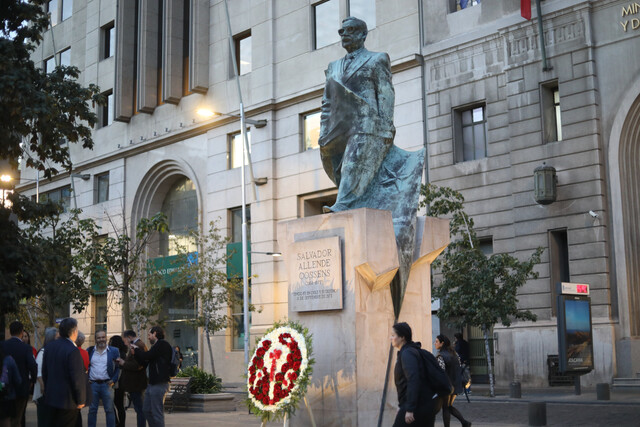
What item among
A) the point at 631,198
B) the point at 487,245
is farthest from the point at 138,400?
the point at 487,245

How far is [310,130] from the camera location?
36188 mm

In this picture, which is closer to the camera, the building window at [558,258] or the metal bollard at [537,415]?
the metal bollard at [537,415]

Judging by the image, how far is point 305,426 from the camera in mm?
11594

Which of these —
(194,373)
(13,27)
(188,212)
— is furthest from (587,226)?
(188,212)

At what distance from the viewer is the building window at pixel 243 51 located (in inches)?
1553

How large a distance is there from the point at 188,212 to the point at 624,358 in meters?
25.4

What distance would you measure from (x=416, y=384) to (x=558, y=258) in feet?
65.8

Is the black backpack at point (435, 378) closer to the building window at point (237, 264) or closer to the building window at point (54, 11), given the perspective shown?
the building window at point (237, 264)

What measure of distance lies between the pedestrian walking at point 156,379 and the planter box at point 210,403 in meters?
8.66

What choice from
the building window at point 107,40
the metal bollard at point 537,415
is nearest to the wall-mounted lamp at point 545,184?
the metal bollard at point 537,415

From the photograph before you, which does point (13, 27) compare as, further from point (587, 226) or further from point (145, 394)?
point (587, 226)

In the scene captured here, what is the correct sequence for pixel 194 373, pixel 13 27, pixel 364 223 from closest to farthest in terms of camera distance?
pixel 364 223, pixel 13 27, pixel 194 373

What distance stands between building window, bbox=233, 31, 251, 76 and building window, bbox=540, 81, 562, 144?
16.2 metres

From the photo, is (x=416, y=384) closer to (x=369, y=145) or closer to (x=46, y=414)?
(x=369, y=145)
